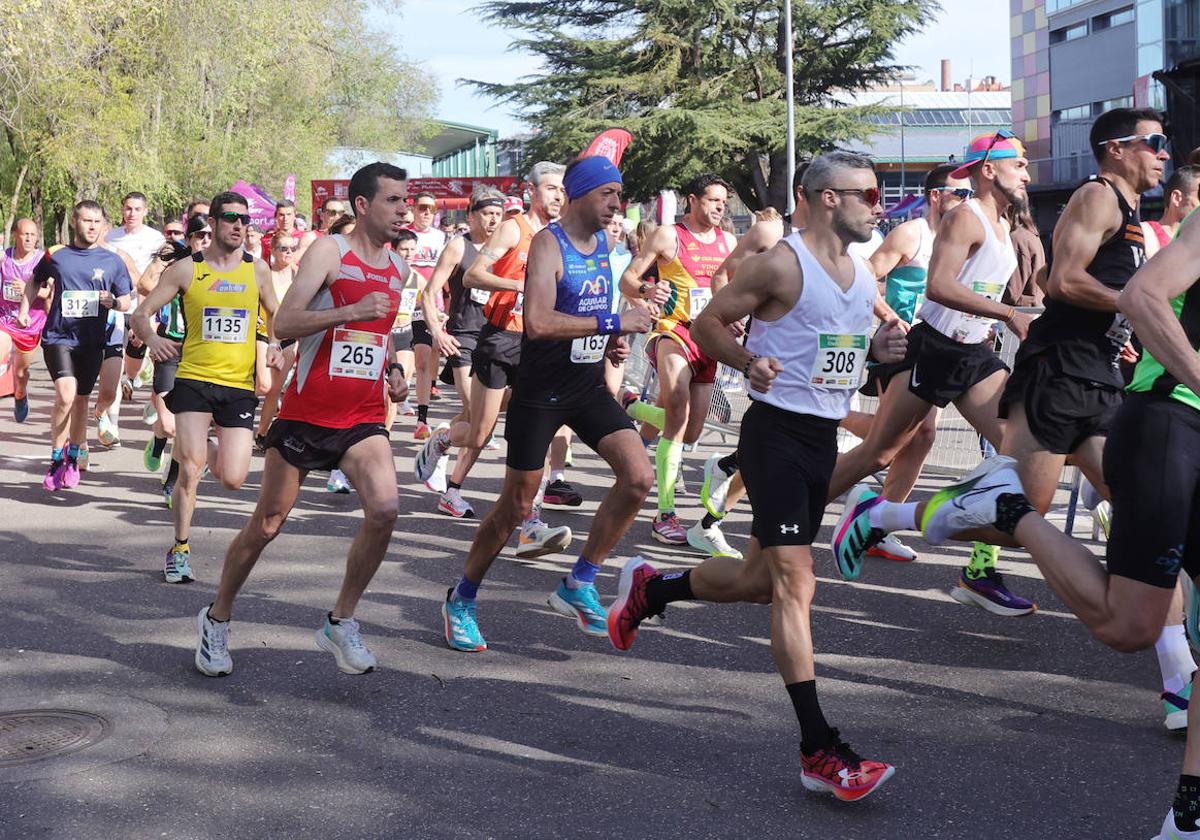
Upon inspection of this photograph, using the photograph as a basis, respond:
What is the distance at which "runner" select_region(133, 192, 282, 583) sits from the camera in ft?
23.5

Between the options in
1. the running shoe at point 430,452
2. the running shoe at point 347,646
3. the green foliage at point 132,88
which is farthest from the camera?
the green foliage at point 132,88

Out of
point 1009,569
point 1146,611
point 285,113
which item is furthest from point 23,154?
point 1146,611

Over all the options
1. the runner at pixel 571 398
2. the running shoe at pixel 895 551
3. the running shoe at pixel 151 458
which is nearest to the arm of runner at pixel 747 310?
the runner at pixel 571 398

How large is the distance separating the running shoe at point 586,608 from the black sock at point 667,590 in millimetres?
884

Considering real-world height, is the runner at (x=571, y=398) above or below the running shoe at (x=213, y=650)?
above

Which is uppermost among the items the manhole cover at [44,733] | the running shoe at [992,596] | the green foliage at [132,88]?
the green foliage at [132,88]

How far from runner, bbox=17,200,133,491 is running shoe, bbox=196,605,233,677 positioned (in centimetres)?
498

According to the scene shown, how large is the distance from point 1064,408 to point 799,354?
4.45ft

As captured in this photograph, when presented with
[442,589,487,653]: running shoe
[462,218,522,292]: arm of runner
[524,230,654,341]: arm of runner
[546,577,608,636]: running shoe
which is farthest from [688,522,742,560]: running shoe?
[524,230,654,341]: arm of runner

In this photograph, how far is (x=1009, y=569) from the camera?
725cm

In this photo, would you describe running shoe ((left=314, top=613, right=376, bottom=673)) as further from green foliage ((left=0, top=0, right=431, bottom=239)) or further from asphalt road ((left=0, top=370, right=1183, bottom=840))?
green foliage ((left=0, top=0, right=431, bottom=239))

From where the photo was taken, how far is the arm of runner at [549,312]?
18.4 ft

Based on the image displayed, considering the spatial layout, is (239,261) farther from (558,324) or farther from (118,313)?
(118,313)

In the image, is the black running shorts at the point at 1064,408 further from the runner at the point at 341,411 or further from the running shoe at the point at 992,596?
the runner at the point at 341,411
